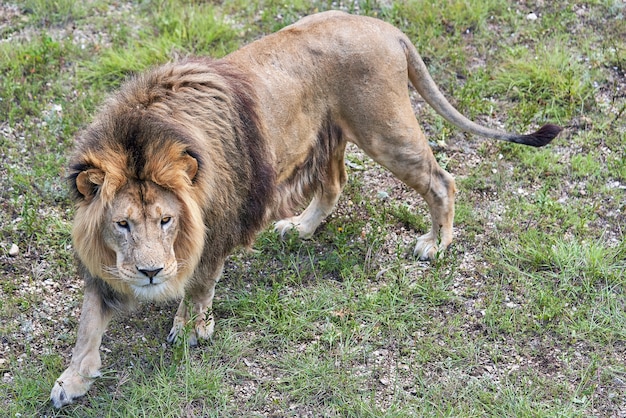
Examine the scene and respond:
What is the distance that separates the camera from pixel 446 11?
646 cm

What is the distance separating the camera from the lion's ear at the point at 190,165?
356 centimetres

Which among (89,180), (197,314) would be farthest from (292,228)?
(89,180)

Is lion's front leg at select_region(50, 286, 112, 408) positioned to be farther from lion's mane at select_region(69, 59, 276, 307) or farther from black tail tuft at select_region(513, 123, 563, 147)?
black tail tuft at select_region(513, 123, 563, 147)

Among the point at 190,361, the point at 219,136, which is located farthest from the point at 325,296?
the point at 219,136

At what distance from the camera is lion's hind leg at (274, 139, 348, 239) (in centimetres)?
495

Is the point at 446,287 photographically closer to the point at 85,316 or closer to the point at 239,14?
the point at 85,316

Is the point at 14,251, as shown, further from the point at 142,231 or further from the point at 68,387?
the point at 142,231

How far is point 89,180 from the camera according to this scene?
3.47 metres

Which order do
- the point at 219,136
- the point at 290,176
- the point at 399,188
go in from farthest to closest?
1. the point at 399,188
2. the point at 290,176
3. the point at 219,136

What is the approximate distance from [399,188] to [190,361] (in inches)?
76.1

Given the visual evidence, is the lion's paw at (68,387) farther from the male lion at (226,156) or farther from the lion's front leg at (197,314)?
the lion's front leg at (197,314)

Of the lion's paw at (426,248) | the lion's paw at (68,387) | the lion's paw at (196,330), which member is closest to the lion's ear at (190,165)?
the lion's paw at (196,330)

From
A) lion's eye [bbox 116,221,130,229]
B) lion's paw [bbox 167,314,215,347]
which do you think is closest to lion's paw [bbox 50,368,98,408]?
lion's paw [bbox 167,314,215,347]

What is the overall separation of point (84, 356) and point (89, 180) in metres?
0.97
